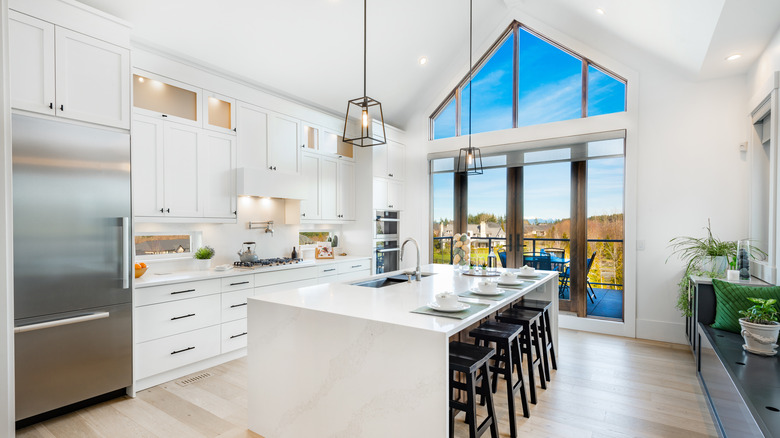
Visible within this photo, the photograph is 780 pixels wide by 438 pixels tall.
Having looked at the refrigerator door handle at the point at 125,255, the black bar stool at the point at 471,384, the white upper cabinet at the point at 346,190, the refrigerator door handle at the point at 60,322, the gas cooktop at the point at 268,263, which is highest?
the white upper cabinet at the point at 346,190

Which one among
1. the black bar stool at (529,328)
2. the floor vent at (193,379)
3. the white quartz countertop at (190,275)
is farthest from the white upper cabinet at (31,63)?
the black bar stool at (529,328)

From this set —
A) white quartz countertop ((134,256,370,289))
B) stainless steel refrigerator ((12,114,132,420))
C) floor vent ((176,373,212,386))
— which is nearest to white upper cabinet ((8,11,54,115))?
stainless steel refrigerator ((12,114,132,420))

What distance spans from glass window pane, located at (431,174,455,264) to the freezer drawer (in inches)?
165

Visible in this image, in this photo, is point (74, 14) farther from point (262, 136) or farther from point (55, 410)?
point (55, 410)

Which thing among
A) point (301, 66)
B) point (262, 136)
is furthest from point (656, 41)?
point (262, 136)

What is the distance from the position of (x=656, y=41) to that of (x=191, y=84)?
15.3ft

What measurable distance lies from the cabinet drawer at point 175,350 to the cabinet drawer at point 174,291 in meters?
0.33

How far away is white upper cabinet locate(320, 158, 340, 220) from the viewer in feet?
16.8

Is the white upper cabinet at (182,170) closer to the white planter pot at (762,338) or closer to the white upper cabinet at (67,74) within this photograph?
the white upper cabinet at (67,74)

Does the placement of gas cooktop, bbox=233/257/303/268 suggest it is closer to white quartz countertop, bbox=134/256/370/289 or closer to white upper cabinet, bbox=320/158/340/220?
white quartz countertop, bbox=134/256/370/289

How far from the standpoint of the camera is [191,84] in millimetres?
3670

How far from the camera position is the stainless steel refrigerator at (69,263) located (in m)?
2.47

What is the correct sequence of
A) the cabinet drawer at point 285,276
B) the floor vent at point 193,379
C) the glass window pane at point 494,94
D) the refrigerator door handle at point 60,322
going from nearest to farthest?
the refrigerator door handle at point 60,322
the floor vent at point 193,379
the cabinet drawer at point 285,276
the glass window pane at point 494,94

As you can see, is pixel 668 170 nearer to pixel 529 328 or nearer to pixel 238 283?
pixel 529 328
